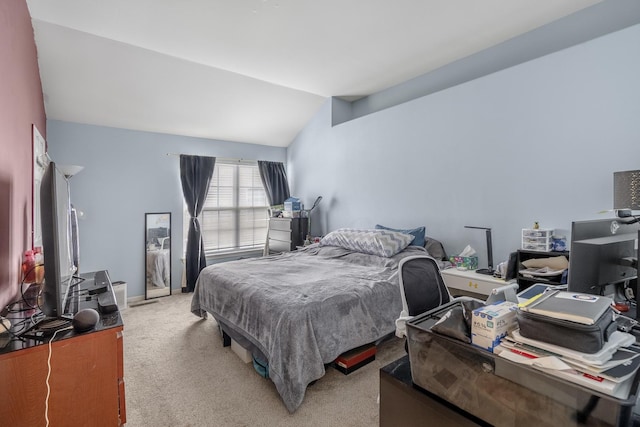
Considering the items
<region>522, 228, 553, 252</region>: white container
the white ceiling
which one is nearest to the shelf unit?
<region>522, 228, 553, 252</region>: white container

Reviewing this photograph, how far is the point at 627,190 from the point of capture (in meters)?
1.75

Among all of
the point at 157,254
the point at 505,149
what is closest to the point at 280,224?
the point at 157,254

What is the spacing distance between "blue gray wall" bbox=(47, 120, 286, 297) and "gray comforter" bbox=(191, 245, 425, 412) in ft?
5.09

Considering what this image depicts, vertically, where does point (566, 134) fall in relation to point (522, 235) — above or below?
above

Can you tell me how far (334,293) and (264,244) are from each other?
3.37m

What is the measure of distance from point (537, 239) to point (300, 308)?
1.95 m

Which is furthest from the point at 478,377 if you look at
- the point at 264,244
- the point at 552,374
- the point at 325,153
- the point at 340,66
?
the point at 264,244

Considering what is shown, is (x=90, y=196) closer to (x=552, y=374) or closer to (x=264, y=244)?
(x=264, y=244)

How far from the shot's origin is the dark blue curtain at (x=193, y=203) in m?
4.47

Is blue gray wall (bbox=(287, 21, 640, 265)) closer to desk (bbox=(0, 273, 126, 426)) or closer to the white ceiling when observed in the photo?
the white ceiling

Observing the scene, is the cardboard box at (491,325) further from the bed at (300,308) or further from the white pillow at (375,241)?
the white pillow at (375,241)

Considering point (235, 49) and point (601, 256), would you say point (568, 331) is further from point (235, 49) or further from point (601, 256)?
point (235, 49)

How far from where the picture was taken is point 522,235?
258 centimetres

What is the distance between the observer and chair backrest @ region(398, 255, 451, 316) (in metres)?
1.45
